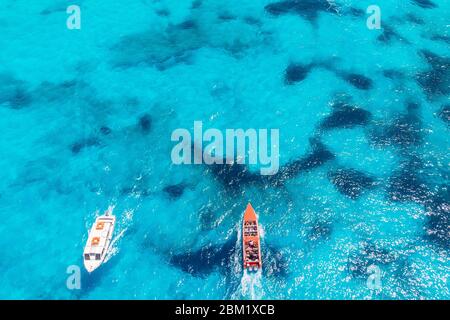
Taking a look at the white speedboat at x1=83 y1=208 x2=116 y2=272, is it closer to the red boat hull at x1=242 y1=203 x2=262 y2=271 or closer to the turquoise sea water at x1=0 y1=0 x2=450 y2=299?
the turquoise sea water at x1=0 y1=0 x2=450 y2=299

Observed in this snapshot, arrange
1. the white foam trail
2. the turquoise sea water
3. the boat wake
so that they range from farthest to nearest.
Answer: the boat wake, the turquoise sea water, the white foam trail

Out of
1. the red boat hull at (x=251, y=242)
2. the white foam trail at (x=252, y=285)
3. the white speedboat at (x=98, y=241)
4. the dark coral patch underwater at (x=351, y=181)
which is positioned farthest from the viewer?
the dark coral patch underwater at (x=351, y=181)

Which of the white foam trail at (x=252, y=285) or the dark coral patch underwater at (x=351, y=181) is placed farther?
the dark coral patch underwater at (x=351, y=181)

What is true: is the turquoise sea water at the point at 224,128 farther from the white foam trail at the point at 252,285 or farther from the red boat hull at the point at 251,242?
the red boat hull at the point at 251,242

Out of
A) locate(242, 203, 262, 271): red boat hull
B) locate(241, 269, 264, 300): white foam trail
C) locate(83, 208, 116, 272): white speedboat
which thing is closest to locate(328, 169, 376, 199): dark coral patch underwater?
locate(242, 203, 262, 271): red boat hull

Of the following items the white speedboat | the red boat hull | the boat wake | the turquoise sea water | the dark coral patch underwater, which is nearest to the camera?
the red boat hull

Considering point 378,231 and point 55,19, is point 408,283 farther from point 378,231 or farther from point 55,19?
A: point 55,19

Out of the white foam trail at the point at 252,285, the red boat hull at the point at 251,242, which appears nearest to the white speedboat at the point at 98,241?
the red boat hull at the point at 251,242

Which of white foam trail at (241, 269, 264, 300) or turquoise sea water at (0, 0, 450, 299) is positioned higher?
turquoise sea water at (0, 0, 450, 299)
